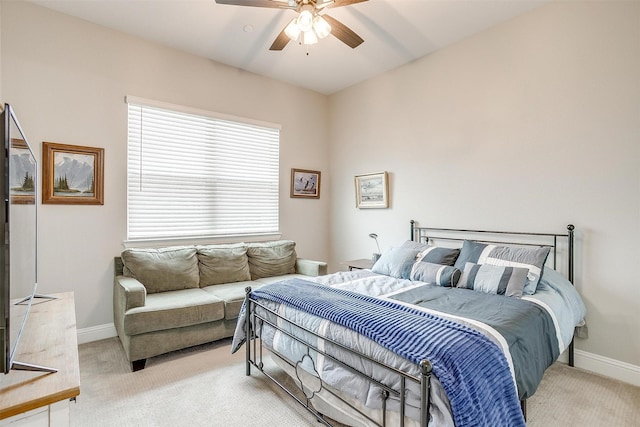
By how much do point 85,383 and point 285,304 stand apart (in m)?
1.64

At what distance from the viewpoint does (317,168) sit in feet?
16.1

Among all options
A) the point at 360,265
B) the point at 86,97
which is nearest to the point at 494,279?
the point at 360,265

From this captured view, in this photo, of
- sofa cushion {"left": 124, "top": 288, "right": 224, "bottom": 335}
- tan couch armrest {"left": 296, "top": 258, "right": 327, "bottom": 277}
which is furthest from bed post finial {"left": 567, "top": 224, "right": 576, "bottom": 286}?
sofa cushion {"left": 124, "top": 288, "right": 224, "bottom": 335}

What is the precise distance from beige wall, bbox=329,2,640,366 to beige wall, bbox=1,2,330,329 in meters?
2.50

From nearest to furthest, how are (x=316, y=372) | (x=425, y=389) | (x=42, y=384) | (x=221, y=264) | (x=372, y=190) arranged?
1. (x=42, y=384)
2. (x=425, y=389)
3. (x=316, y=372)
4. (x=221, y=264)
5. (x=372, y=190)

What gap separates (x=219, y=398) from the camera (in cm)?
221

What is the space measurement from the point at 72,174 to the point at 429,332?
336 centimetres

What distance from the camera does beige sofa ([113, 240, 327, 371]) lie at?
8.54ft

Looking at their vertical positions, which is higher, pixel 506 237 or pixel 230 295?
pixel 506 237

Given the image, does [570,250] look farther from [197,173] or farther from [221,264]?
[197,173]

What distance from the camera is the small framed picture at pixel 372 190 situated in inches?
164

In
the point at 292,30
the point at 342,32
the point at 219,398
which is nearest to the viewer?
the point at 219,398

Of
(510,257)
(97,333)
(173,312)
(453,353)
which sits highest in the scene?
(510,257)

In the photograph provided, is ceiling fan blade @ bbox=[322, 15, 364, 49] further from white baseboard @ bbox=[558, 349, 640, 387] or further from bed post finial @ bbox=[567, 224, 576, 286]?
white baseboard @ bbox=[558, 349, 640, 387]
